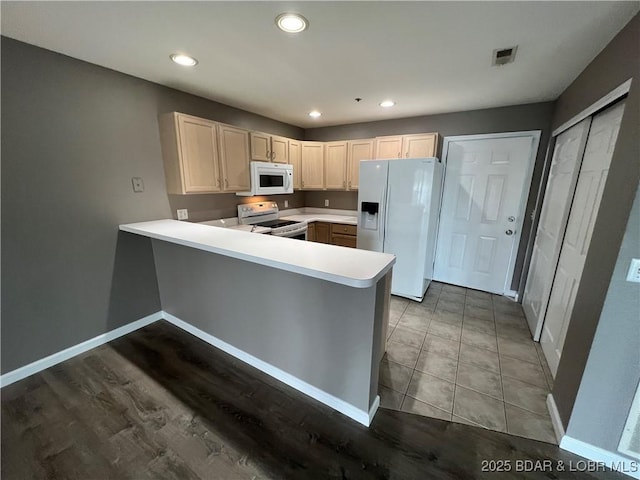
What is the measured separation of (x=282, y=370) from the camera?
1.90 m

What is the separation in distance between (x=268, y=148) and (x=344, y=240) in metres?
1.74

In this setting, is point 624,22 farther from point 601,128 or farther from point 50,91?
point 50,91

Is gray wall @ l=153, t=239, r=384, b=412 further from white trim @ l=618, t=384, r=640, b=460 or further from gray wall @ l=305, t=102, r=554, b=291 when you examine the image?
gray wall @ l=305, t=102, r=554, b=291

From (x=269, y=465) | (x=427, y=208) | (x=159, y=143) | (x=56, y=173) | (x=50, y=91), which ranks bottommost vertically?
(x=269, y=465)

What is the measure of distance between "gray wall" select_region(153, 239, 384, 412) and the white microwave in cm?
125

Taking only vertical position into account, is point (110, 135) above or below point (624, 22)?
below

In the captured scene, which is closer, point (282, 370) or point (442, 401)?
point (442, 401)

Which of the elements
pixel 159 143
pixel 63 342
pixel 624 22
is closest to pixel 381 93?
pixel 624 22

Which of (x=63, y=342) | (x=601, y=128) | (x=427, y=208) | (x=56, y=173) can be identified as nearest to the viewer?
(x=601, y=128)

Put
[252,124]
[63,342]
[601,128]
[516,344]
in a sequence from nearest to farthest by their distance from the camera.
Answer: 1. [601,128]
2. [63,342]
3. [516,344]
4. [252,124]

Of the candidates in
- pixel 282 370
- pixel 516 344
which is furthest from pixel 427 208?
pixel 282 370

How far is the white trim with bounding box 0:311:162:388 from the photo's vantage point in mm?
1867

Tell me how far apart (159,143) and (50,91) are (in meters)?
0.77

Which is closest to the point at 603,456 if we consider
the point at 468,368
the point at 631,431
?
the point at 631,431
